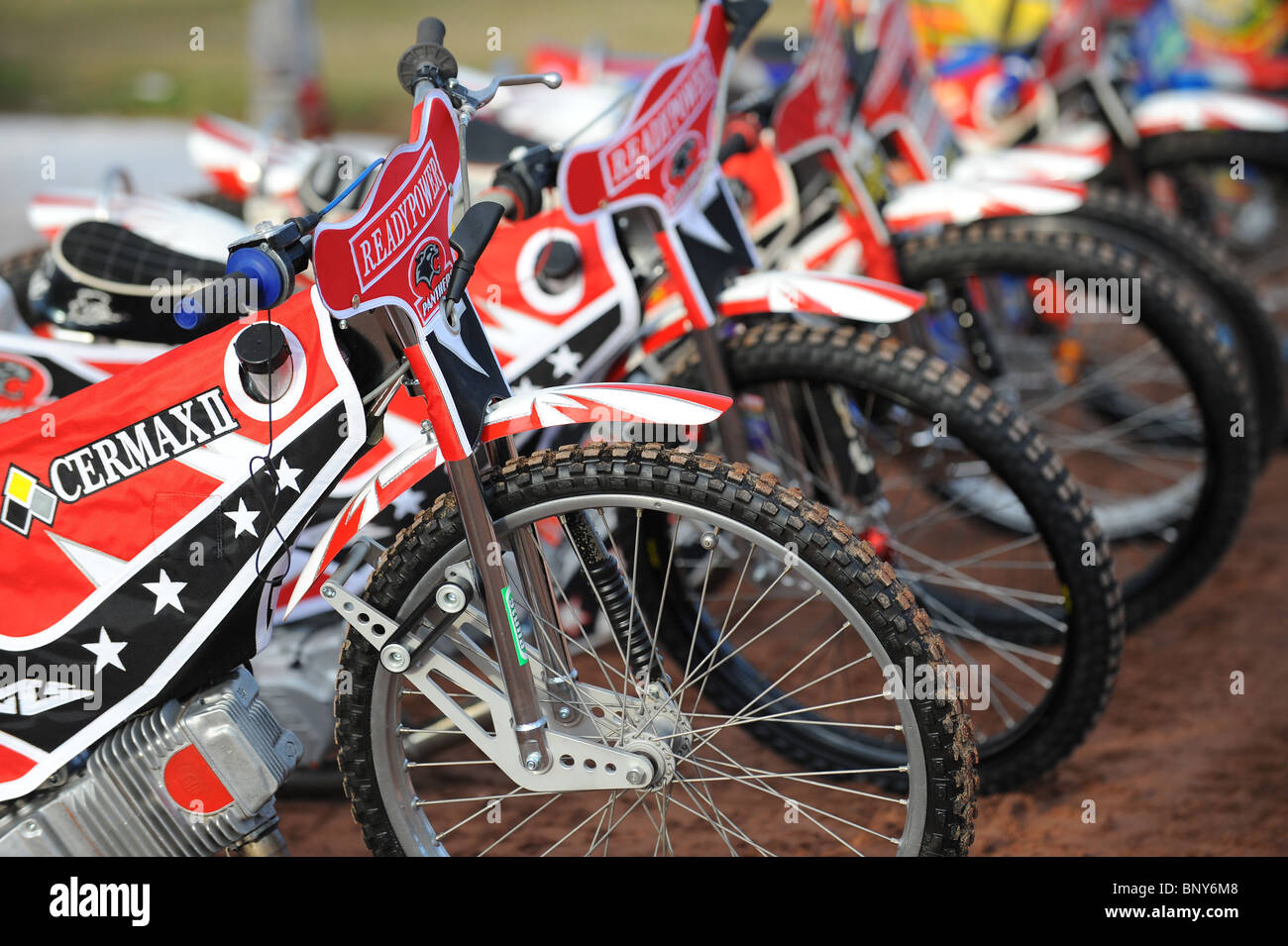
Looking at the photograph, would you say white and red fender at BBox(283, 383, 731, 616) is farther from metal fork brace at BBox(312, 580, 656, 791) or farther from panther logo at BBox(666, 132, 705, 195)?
panther logo at BBox(666, 132, 705, 195)

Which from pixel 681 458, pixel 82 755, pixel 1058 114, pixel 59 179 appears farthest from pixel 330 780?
pixel 59 179

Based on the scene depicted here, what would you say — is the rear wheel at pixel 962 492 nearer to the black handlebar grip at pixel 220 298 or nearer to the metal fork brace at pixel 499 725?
the metal fork brace at pixel 499 725

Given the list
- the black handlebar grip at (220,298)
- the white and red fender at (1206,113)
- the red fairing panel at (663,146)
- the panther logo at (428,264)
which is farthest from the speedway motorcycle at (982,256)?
the black handlebar grip at (220,298)

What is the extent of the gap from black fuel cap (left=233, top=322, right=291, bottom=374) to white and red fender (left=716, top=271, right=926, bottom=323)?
3.07 feet

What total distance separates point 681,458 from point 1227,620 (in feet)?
7.02

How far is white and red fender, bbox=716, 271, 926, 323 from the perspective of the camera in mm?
2461

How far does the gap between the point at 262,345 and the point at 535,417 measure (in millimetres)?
431

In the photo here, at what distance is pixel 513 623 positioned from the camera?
2029mm

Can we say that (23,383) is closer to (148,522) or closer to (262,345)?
(148,522)

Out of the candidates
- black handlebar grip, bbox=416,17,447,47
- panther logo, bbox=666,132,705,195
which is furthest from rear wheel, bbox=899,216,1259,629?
black handlebar grip, bbox=416,17,447,47

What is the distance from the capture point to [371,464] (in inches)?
93.0

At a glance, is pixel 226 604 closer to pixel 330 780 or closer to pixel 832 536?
pixel 330 780

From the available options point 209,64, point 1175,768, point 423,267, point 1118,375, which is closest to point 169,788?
point 423,267

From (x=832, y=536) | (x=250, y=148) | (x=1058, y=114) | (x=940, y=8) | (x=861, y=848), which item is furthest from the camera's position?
(x=940, y=8)
